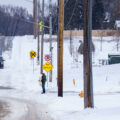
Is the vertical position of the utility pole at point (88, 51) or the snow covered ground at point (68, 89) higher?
the utility pole at point (88, 51)

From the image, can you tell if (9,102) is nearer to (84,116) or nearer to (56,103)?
(56,103)

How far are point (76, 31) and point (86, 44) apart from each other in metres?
68.4

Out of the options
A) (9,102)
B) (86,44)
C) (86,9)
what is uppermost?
(86,9)

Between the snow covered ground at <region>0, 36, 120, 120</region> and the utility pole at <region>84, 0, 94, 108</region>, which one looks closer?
the utility pole at <region>84, 0, 94, 108</region>

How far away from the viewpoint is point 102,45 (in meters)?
72.6

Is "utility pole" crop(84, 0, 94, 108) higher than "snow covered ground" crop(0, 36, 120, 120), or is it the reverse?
"utility pole" crop(84, 0, 94, 108)

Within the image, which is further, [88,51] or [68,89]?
[68,89]

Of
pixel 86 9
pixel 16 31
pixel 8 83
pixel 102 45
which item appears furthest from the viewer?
pixel 16 31

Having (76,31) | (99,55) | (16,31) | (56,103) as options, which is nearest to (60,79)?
(56,103)

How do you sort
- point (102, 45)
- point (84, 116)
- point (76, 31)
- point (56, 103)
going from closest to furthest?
point (84, 116) → point (56, 103) → point (102, 45) → point (76, 31)

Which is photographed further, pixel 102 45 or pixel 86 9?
pixel 102 45

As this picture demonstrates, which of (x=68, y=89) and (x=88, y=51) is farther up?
(x=88, y=51)

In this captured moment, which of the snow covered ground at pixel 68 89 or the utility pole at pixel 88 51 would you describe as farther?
the snow covered ground at pixel 68 89

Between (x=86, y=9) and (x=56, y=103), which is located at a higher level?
(x=86, y=9)
